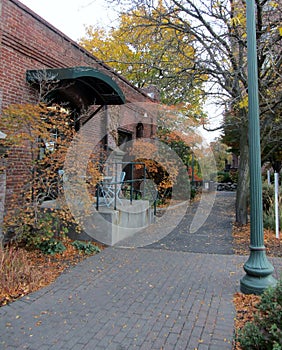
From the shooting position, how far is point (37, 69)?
6.86m

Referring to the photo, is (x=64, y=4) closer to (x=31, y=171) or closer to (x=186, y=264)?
(x=31, y=171)

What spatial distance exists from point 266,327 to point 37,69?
21.7ft

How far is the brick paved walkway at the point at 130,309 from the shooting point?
296cm

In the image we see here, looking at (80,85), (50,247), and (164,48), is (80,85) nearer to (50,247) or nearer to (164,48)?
(164,48)

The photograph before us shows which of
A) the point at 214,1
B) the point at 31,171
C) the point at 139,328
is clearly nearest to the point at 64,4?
the point at 214,1

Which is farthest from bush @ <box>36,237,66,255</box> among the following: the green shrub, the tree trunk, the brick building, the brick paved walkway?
the tree trunk

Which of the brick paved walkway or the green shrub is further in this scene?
the green shrub

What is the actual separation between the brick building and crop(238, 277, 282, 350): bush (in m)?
4.50

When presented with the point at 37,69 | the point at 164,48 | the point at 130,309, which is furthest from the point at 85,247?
the point at 164,48

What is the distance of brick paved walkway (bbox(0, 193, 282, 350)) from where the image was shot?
2957 mm

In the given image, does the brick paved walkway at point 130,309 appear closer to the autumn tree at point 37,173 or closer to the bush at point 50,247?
the bush at point 50,247

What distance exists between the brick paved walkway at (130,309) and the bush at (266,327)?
20.2 inches

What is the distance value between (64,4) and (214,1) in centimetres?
344

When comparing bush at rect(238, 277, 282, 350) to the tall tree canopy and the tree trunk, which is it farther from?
the tree trunk
